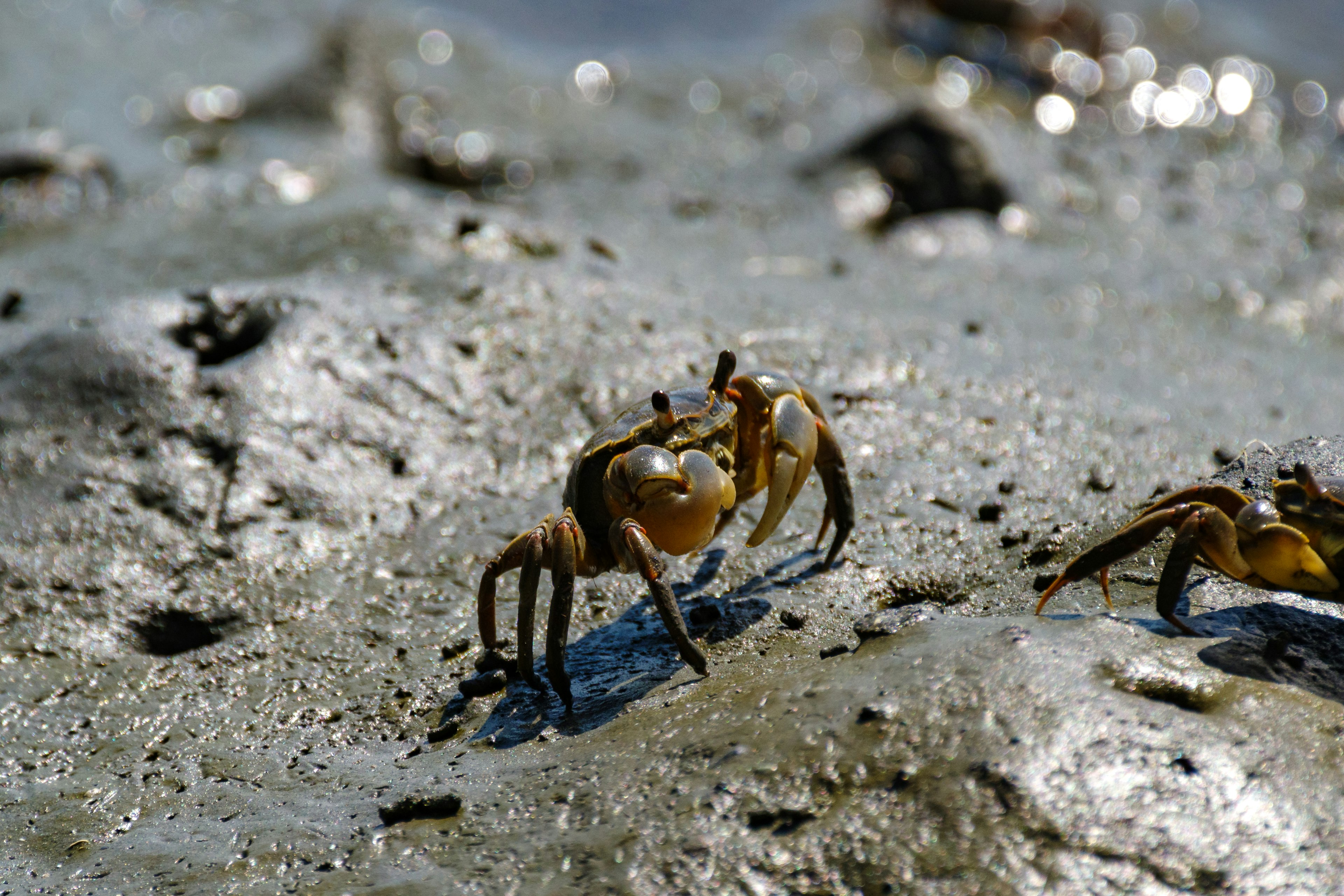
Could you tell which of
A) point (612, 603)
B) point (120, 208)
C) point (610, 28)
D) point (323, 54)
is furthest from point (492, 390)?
point (610, 28)

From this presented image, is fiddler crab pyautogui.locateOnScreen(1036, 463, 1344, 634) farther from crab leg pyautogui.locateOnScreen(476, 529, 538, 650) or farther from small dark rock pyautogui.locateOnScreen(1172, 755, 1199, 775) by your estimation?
crab leg pyautogui.locateOnScreen(476, 529, 538, 650)

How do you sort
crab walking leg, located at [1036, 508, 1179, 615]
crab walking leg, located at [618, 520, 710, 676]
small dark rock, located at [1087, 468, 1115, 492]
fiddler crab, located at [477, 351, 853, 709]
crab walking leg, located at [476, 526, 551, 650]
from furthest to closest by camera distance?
small dark rock, located at [1087, 468, 1115, 492], crab walking leg, located at [476, 526, 551, 650], fiddler crab, located at [477, 351, 853, 709], crab walking leg, located at [618, 520, 710, 676], crab walking leg, located at [1036, 508, 1179, 615]

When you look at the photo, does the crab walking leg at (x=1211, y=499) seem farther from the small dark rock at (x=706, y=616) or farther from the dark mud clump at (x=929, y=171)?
the dark mud clump at (x=929, y=171)

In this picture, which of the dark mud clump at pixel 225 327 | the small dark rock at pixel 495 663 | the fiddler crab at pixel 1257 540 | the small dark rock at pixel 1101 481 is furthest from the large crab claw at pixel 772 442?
the dark mud clump at pixel 225 327

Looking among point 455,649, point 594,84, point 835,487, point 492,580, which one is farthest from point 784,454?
point 594,84

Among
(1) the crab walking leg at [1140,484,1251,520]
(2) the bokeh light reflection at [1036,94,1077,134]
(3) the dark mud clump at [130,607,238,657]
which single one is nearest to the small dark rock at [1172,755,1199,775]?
(1) the crab walking leg at [1140,484,1251,520]

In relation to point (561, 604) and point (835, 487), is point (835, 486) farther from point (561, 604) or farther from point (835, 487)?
point (561, 604)
